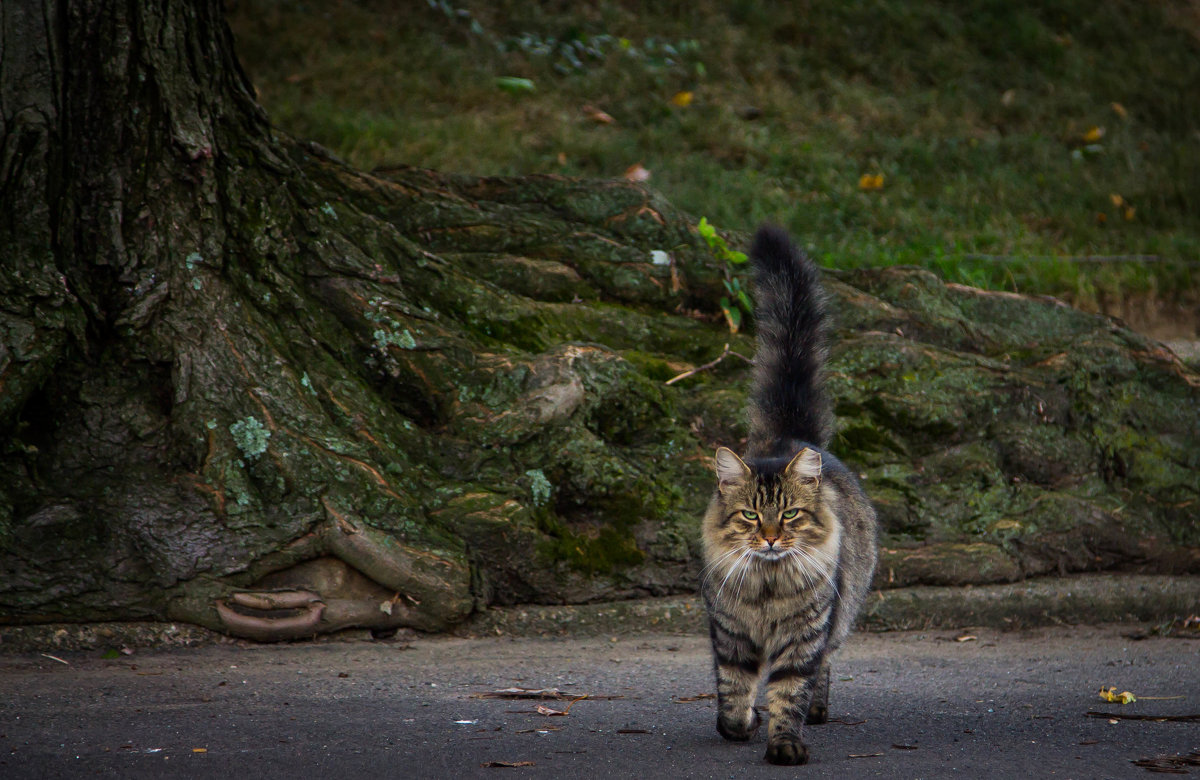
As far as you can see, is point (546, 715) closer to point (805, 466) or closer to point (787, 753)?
point (787, 753)

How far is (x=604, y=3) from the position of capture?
12.7m

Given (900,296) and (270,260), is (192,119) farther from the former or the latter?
(900,296)

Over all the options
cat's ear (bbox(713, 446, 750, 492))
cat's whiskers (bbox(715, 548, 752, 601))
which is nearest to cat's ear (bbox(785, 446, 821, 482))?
cat's ear (bbox(713, 446, 750, 492))

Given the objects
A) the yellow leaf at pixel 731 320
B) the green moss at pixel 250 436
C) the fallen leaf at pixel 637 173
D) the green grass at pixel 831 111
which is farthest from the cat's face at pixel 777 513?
the fallen leaf at pixel 637 173

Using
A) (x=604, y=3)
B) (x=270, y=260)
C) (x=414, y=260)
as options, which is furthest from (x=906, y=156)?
(x=270, y=260)

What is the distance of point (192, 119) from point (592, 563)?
8.96 feet

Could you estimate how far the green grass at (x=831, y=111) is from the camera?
913cm

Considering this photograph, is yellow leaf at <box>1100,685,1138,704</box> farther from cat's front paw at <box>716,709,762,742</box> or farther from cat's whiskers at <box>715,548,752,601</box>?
cat's whiskers at <box>715,548,752,601</box>

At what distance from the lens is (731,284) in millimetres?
6297

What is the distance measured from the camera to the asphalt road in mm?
3287

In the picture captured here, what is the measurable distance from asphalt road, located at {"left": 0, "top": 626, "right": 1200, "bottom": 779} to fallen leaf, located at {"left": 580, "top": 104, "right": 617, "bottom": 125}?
6821mm

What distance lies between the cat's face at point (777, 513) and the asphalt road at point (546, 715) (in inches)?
26.0

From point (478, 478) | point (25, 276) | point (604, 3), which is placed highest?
point (604, 3)

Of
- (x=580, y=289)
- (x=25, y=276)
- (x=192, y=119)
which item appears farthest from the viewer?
(x=580, y=289)
